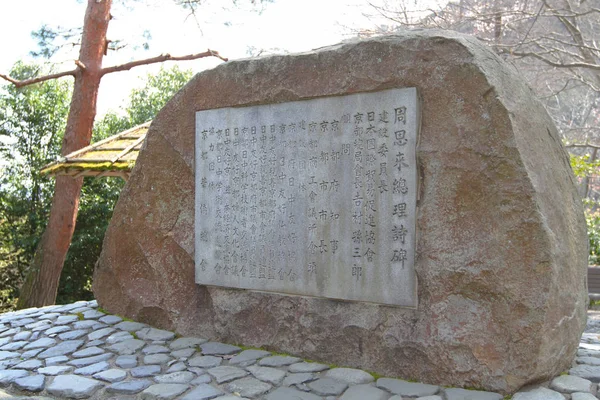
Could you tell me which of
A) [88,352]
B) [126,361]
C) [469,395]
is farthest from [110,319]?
[469,395]

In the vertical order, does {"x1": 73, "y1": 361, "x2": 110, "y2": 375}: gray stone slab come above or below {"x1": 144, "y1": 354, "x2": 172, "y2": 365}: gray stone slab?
below

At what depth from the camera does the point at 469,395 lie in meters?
3.39

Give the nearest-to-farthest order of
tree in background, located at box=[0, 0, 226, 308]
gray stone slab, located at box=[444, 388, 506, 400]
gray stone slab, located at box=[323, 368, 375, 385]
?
gray stone slab, located at box=[444, 388, 506, 400], gray stone slab, located at box=[323, 368, 375, 385], tree in background, located at box=[0, 0, 226, 308]

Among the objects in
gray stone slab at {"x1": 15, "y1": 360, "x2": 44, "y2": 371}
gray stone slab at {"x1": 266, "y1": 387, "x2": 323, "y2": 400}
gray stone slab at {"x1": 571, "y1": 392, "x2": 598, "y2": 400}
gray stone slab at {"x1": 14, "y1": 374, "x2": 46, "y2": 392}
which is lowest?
gray stone slab at {"x1": 14, "y1": 374, "x2": 46, "y2": 392}

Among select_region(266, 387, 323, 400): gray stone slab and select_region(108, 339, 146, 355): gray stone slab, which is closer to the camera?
select_region(266, 387, 323, 400): gray stone slab

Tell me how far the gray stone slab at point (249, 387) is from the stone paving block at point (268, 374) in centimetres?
5

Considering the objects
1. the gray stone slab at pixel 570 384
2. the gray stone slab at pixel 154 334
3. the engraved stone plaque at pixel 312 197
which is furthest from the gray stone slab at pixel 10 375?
the gray stone slab at pixel 570 384

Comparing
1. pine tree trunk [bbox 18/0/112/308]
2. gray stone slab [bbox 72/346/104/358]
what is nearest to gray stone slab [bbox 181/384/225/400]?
gray stone slab [bbox 72/346/104/358]

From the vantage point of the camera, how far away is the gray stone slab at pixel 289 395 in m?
3.51

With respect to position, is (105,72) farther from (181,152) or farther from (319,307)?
(319,307)

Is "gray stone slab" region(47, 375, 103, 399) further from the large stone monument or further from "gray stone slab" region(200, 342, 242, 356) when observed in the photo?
the large stone monument

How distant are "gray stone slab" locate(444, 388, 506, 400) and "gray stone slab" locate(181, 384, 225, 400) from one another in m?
1.46

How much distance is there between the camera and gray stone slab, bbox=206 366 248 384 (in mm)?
3857

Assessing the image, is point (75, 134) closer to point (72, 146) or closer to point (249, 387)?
point (72, 146)
